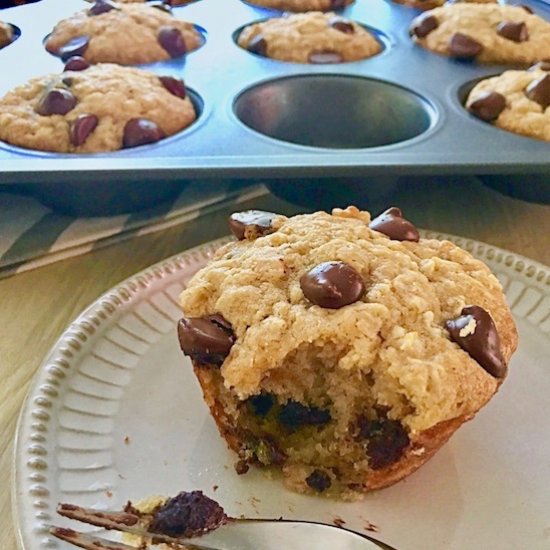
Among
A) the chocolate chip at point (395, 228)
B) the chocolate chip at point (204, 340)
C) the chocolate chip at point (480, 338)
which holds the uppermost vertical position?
the chocolate chip at point (480, 338)

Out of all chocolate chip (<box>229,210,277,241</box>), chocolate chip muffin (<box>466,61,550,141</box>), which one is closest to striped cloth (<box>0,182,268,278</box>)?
chocolate chip (<box>229,210,277,241</box>)

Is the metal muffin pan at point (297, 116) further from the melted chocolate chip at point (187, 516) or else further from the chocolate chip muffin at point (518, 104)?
the melted chocolate chip at point (187, 516)

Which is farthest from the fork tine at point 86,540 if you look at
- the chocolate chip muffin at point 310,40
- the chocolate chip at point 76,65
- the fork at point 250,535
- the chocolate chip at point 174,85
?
the chocolate chip muffin at point 310,40

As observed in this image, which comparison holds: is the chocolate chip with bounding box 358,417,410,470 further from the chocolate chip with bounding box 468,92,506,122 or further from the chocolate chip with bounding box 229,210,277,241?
the chocolate chip with bounding box 468,92,506,122

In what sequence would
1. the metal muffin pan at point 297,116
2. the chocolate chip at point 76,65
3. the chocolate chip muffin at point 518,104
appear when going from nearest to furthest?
the metal muffin pan at point 297,116 < the chocolate chip muffin at point 518,104 < the chocolate chip at point 76,65

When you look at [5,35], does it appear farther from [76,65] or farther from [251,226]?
[251,226]

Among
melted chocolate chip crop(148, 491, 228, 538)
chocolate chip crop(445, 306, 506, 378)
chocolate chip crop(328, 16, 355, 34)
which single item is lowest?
chocolate chip crop(328, 16, 355, 34)

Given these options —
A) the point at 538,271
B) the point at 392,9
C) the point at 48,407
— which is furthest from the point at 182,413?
the point at 392,9
